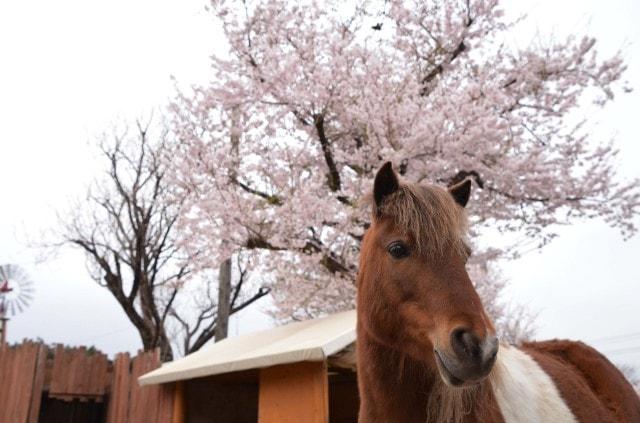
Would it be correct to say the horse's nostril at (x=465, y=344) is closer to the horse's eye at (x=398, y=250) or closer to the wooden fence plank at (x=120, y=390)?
the horse's eye at (x=398, y=250)

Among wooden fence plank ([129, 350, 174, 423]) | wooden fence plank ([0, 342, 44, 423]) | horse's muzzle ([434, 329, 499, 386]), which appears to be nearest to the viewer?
horse's muzzle ([434, 329, 499, 386])

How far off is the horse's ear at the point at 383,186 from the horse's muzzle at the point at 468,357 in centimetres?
88

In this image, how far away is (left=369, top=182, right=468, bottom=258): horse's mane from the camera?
2.44 metres

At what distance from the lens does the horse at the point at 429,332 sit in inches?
82.8

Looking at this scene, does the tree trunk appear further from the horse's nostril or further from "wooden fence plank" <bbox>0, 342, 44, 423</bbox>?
A: the horse's nostril

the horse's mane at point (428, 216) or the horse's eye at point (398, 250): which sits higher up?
the horse's mane at point (428, 216)

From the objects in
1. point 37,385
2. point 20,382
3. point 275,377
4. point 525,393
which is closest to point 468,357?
point 525,393

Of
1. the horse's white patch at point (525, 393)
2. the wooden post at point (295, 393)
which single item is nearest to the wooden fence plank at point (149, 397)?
the wooden post at point (295, 393)

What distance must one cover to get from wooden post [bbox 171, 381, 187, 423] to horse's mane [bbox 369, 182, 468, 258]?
4311 millimetres

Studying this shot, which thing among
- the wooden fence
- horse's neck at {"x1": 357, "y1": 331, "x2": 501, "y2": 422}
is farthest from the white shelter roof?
horse's neck at {"x1": 357, "y1": 331, "x2": 501, "y2": 422}

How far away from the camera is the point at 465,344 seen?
79.7 inches

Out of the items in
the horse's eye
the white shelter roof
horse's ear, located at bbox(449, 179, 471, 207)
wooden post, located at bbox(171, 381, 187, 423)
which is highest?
horse's ear, located at bbox(449, 179, 471, 207)

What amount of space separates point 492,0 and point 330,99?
4404 millimetres

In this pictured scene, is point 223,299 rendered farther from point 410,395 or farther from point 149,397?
point 410,395
